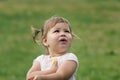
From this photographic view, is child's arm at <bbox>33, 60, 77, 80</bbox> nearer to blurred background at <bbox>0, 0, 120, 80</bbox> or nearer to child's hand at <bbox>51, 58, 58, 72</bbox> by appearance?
child's hand at <bbox>51, 58, 58, 72</bbox>

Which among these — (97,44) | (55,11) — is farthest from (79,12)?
(97,44)

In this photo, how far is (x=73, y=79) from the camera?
20.0ft

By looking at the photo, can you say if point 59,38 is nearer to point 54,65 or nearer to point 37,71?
point 54,65

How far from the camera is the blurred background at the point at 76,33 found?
14.1 meters

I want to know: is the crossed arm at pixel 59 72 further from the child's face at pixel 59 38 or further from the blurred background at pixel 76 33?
the blurred background at pixel 76 33

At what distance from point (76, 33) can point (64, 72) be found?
1515 centimetres

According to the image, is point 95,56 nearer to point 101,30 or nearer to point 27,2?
point 101,30

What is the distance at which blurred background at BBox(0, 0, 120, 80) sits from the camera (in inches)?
554

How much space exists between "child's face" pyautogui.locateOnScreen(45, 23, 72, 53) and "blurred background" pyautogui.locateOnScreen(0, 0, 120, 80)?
6.26m

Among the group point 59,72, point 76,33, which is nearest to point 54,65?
point 59,72

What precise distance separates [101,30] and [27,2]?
12765 millimetres

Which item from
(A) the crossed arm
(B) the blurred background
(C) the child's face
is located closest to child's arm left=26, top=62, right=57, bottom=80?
(A) the crossed arm

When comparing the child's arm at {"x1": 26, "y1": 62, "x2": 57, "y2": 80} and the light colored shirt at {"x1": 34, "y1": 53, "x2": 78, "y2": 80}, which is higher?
the light colored shirt at {"x1": 34, "y1": 53, "x2": 78, "y2": 80}

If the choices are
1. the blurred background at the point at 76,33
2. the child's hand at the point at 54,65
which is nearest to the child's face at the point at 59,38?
the child's hand at the point at 54,65
